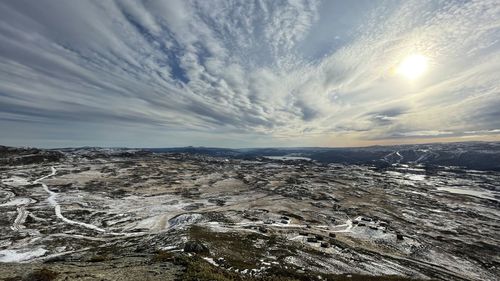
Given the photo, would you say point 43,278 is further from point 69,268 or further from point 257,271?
point 257,271

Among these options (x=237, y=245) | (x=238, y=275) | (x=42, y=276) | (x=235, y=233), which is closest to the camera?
(x=42, y=276)

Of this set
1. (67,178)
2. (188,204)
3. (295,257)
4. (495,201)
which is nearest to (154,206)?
(188,204)

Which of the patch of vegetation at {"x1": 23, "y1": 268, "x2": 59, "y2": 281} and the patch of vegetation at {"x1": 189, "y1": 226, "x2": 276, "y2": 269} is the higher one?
the patch of vegetation at {"x1": 23, "y1": 268, "x2": 59, "y2": 281}

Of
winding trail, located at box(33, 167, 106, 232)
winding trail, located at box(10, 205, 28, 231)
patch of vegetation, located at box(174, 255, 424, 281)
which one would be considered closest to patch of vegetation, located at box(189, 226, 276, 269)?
patch of vegetation, located at box(174, 255, 424, 281)

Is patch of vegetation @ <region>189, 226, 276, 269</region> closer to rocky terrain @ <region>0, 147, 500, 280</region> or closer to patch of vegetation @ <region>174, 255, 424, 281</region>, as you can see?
rocky terrain @ <region>0, 147, 500, 280</region>

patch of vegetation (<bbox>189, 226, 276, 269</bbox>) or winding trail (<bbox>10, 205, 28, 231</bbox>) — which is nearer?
patch of vegetation (<bbox>189, 226, 276, 269</bbox>)

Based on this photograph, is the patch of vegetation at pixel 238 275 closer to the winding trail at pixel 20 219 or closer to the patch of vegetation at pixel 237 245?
the patch of vegetation at pixel 237 245

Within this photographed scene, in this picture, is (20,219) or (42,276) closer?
(42,276)

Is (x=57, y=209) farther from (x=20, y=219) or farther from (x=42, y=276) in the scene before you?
(x=42, y=276)

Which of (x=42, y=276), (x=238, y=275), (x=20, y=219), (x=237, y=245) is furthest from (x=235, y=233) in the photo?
(x=20, y=219)

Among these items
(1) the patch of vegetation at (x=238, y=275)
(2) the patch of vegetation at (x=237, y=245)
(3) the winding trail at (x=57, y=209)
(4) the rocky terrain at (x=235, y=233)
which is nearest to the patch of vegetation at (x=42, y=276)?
(4) the rocky terrain at (x=235, y=233)
